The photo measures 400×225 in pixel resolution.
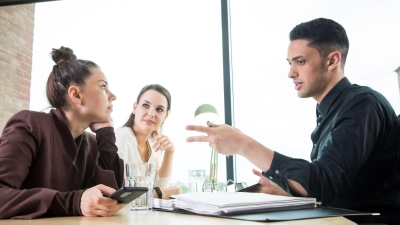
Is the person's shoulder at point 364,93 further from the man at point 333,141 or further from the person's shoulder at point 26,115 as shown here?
the person's shoulder at point 26,115

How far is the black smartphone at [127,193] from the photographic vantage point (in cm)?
95

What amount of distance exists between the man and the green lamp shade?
903 mm

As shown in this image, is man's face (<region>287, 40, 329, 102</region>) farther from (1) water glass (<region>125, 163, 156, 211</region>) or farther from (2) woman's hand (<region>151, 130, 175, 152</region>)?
(2) woman's hand (<region>151, 130, 175, 152</region>)

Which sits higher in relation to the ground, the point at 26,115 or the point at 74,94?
the point at 74,94

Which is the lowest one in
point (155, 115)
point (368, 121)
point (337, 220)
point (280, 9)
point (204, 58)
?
point (337, 220)

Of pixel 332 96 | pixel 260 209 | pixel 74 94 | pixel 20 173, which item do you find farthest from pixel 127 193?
pixel 332 96

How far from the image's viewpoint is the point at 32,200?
1.09 meters

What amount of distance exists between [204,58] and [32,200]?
2832 millimetres

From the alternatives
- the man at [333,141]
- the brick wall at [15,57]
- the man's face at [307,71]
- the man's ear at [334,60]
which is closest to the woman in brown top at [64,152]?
the man at [333,141]

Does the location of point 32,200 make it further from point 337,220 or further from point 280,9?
point 280,9

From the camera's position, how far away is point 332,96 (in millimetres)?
1637

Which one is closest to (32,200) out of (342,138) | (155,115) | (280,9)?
(342,138)

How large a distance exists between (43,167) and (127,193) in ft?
1.79

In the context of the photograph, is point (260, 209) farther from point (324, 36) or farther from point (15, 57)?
point (15, 57)
